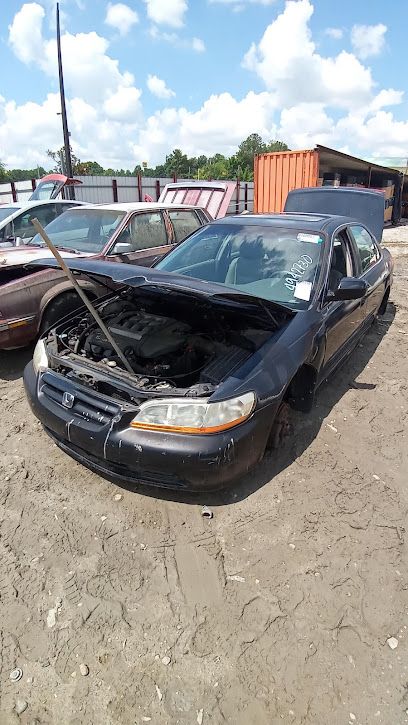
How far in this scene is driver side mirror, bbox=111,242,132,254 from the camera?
5.09 m

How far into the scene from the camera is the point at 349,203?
8.14 meters

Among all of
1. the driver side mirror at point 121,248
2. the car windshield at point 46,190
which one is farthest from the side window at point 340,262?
the car windshield at point 46,190

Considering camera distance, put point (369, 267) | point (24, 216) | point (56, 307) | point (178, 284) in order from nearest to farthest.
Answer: point (178, 284), point (56, 307), point (369, 267), point (24, 216)

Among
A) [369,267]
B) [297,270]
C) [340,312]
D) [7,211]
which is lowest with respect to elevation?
[340,312]

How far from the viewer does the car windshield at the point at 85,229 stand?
5.26 meters

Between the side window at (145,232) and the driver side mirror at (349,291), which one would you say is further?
the side window at (145,232)

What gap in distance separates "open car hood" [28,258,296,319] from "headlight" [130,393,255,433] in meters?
0.59

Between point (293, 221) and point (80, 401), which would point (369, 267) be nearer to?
point (293, 221)

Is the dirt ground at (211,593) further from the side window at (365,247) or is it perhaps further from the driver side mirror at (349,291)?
the side window at (365,247)

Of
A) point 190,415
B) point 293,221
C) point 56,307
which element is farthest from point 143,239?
point 190,415

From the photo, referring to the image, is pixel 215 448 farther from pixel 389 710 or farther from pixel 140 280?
pixel 389 710

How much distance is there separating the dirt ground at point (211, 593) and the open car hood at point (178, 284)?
1.07m

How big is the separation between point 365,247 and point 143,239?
267 centimetres

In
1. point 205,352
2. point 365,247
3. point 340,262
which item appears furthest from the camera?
point 365,247
